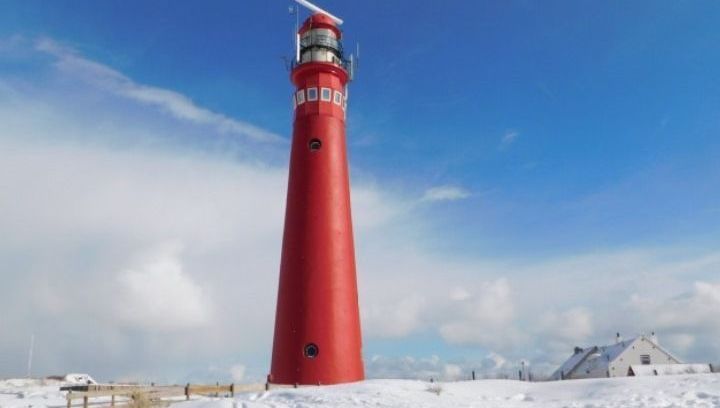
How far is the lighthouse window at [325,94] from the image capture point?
3086 centimetres

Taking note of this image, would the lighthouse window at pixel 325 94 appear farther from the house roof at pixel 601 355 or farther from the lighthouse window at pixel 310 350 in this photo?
the house roof at pixel 601 355

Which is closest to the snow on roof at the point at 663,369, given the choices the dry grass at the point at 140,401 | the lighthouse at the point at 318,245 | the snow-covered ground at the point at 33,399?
the lighthouse at the point at 318,245

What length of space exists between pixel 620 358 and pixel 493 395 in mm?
33454

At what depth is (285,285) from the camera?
28266 mm

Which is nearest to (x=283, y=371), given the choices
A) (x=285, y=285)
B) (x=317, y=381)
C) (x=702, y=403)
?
(x=317, y=381)

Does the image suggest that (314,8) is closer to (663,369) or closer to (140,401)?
(140,401)

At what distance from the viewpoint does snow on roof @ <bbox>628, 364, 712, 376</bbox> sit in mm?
50250

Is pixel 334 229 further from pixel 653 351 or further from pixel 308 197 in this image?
pixel 653 351

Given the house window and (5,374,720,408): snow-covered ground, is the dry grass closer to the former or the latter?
(5,374,720,408): snow-covered ground

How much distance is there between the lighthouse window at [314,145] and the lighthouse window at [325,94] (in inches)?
91.8

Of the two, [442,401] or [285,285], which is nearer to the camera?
[442,401]

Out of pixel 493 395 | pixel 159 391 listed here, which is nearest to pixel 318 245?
pixel 159 391

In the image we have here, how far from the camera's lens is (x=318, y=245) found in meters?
28.2

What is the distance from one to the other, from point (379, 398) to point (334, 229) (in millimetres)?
9871
